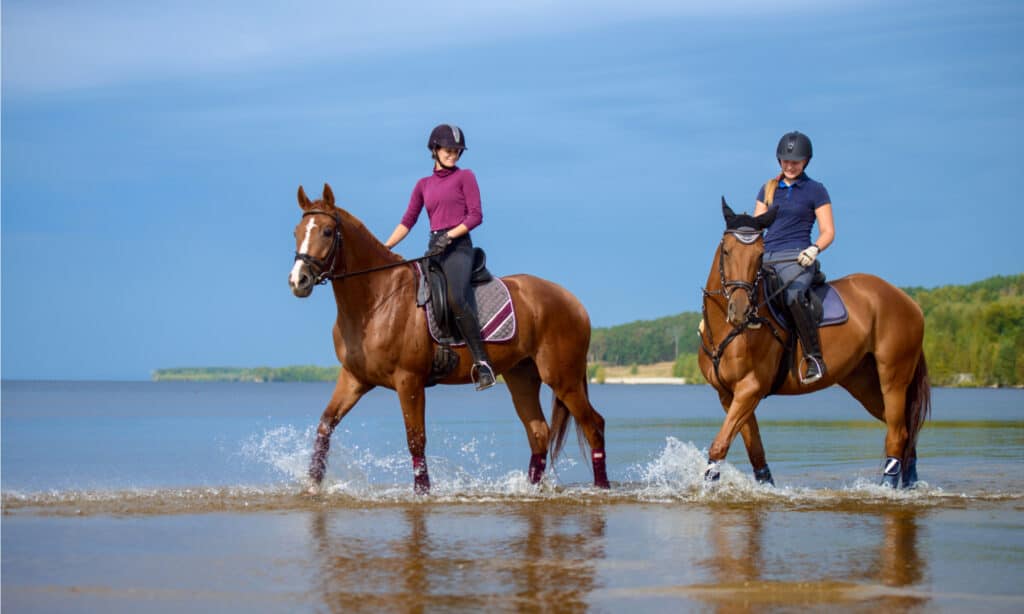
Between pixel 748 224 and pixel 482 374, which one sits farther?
pixel 482 374

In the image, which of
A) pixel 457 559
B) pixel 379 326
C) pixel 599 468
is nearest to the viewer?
pixel 457 559

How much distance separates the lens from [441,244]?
11.1m

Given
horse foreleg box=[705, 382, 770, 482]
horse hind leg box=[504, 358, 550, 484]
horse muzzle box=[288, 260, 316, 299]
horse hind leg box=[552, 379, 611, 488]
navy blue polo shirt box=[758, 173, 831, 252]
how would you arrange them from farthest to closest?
1. horse hind leg box=[504, 358, 550, 484]
2. horse hind leg box=[552, 379, 611, 488]
3. navy blue polo shirt box=[758, 173, 831, 252]
4. horse foreleg box=[705, 382, 770, 482]
5. horse muzzle box=[288, 260, 316, 299]

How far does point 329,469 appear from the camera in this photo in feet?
37.5

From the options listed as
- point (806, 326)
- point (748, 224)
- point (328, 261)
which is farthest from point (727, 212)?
point (328, 261)

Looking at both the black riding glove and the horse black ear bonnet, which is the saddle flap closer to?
the black riding glove

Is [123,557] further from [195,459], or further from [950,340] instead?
[950,340]

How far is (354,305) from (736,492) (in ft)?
12.8

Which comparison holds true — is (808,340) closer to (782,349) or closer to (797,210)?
(782,349)

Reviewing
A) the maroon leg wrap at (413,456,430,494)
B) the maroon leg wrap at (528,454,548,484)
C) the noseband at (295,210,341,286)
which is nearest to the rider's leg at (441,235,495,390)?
the maroon leg wrap at (413,456,430,494)

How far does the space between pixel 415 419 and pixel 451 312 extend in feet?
3.46

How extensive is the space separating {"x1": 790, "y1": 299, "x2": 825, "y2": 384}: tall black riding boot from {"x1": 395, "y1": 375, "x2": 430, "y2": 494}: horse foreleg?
3.59 metres

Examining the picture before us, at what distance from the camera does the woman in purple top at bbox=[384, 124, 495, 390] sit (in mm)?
11102

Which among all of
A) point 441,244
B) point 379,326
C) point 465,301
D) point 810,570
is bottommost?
point 810,570
